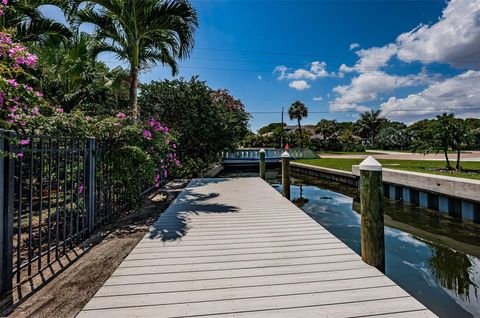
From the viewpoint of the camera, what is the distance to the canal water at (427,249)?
116 inches

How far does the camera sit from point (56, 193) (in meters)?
2.98

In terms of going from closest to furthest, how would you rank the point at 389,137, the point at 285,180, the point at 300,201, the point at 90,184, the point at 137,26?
the point at 90,184 → the point at 137,26 → the point at 285,180 → the point at 300,201 → the point at 389,137

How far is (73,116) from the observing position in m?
3.79

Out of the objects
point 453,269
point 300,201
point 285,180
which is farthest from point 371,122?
point 453,269

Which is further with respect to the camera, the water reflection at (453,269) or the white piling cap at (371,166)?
the water reflection at (453,269)

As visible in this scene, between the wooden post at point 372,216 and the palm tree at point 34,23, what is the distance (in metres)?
7.28

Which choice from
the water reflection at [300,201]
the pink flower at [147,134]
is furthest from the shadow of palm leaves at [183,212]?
the water reflection at [300,201]

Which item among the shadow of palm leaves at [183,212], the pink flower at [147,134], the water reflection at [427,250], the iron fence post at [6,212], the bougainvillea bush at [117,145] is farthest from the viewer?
the pink flower at [147,134]

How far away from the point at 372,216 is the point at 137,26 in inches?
248

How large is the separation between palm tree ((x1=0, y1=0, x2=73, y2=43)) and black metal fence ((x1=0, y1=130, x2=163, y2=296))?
165 inches

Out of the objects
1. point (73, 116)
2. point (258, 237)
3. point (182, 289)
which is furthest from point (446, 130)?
point (73, 116)

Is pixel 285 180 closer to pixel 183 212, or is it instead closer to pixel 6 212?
pixel 183 212

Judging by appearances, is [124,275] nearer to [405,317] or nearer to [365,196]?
[405,317]

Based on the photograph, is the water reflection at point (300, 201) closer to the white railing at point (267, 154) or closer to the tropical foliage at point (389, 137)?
the tropical foliage at point (389, 137)
